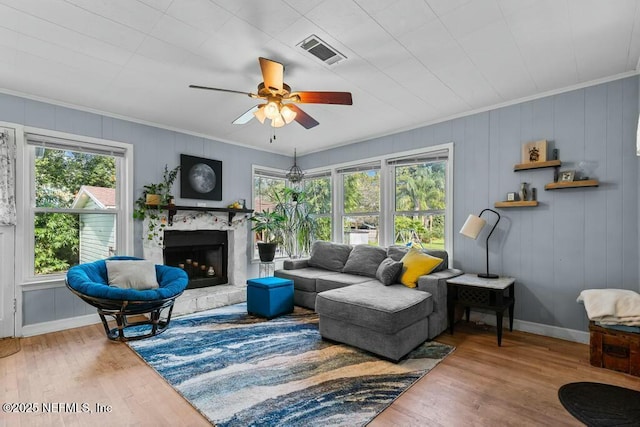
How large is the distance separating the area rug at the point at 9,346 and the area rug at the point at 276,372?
39.4 inches

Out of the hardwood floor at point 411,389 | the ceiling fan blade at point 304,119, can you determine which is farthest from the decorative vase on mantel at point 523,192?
the ceiling fan blade at point 304,119

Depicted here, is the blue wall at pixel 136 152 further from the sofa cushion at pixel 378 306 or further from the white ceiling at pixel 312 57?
the sofa cushion at pixel 378 306

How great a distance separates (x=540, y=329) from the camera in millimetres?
3344

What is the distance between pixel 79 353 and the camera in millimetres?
2910

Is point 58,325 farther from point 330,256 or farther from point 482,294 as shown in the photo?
point 482,294

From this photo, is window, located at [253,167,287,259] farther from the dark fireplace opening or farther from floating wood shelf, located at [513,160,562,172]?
floating wood shelf, located at [513,160,562,172]

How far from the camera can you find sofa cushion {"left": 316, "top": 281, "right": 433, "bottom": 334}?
268 centimetres

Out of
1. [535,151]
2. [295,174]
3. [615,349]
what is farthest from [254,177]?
[615,349]

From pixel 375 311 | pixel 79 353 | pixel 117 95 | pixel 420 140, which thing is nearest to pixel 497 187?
pixel 420 140

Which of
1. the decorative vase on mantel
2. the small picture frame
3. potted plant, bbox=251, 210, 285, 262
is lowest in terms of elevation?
potted plant, bbox=251, 210, 285, 262

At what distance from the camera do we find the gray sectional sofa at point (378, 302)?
272cm

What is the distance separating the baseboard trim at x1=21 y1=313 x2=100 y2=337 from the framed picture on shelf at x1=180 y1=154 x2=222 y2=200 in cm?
186

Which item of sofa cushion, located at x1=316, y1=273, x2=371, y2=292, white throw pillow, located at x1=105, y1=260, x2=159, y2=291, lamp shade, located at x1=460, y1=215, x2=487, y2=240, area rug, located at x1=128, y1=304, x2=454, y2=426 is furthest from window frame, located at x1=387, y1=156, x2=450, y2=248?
white throw pillow, located at x1=105, y1=260, x2=159, y2=291

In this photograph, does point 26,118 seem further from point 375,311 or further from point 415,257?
point 415,257
